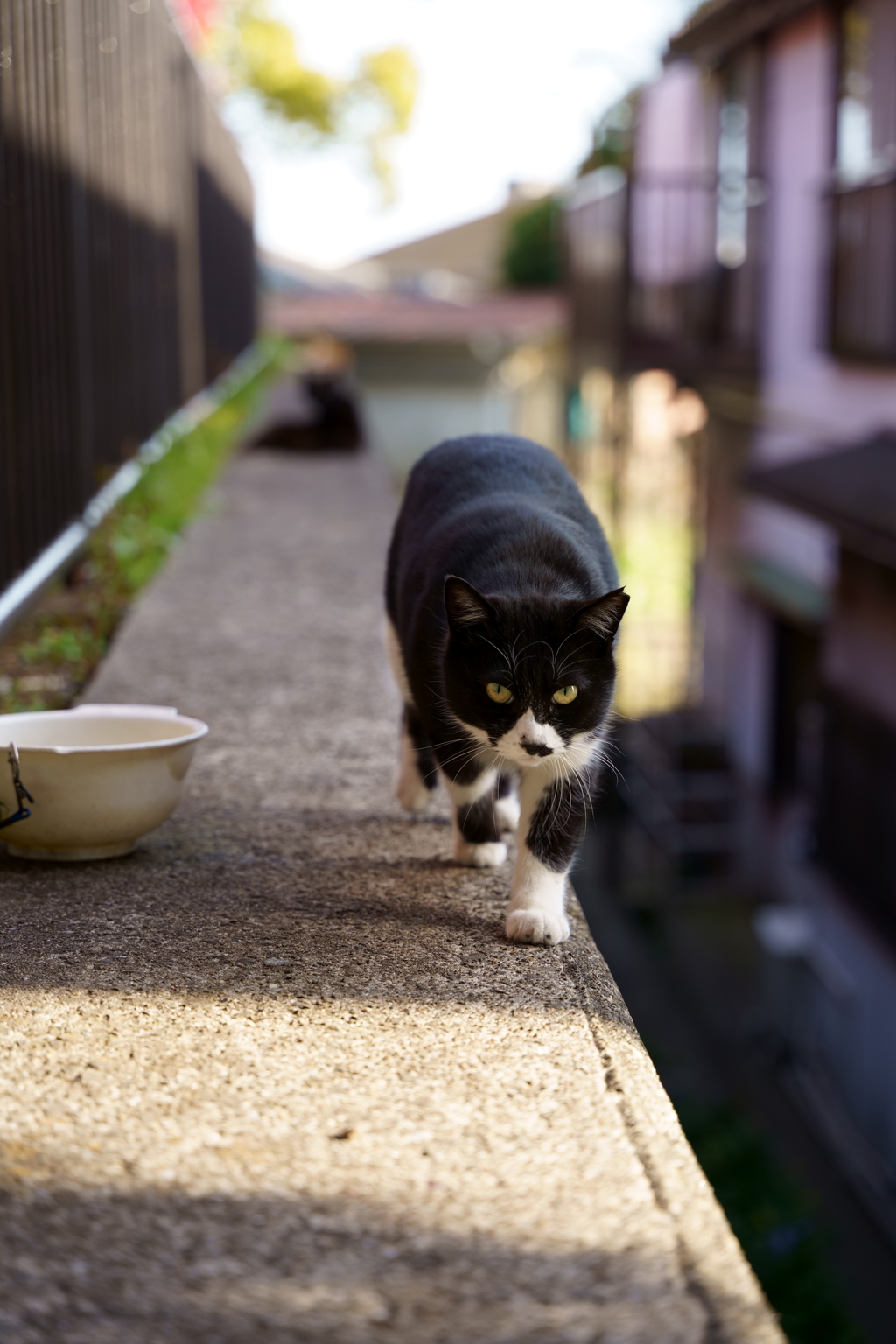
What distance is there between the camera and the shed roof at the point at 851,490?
5.12m

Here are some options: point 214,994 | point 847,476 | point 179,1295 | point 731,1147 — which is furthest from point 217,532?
point 179,1295

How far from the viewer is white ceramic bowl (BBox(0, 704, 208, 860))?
2479mm

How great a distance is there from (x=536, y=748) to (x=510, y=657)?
6.3 inches

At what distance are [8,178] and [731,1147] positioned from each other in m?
4.72

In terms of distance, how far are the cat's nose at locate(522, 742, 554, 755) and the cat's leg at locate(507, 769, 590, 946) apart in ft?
0.38

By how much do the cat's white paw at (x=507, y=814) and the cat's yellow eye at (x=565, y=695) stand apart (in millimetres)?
580

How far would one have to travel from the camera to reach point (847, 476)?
5992 millimetres

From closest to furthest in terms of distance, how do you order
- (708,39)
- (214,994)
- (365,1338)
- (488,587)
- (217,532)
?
(365,1338) < (214,994) < (488,587) < (217,532) < (708,39)

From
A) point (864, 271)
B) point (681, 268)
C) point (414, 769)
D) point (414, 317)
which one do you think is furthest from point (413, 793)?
point (414, 317)

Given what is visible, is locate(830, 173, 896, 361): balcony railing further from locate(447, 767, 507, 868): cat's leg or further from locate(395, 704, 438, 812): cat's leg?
locate(447, 767, 507, 868): cat's leg

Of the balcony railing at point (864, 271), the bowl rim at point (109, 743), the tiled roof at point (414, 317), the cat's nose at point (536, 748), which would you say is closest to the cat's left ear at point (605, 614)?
the cat's nose at point (536, 748)

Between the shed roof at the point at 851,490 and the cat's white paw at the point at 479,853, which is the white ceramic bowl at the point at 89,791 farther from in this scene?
the shed roof at the point at 851,490

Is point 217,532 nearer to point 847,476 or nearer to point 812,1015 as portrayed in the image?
point 847,476

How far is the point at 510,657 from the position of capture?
90.2 inches
